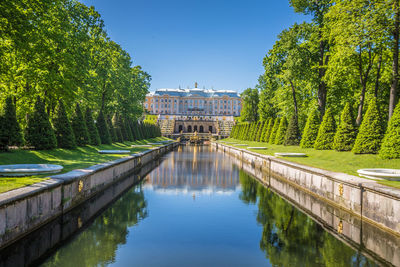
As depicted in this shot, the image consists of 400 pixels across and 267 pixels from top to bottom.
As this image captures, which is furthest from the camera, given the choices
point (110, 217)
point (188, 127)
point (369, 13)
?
point (188, 127)

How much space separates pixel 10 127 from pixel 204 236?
34.4 feet

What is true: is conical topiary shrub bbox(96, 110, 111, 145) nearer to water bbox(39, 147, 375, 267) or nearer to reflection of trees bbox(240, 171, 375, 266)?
water bbox(39, 147, 375, 267)

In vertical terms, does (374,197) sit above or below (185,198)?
above

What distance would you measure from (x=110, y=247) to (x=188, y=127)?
81.6m

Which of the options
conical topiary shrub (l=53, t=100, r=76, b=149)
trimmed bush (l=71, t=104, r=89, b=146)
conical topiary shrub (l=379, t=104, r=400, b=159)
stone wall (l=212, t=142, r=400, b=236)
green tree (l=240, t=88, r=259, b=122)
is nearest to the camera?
stone wall (l=212, t=142, r=400, b=236)

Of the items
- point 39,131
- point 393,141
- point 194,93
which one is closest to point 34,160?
point 39,131

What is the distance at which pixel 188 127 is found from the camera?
88.1 metres

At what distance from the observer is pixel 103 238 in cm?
709

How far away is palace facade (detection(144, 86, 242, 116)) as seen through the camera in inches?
5103

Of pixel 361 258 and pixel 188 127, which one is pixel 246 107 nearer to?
pixel 188 127

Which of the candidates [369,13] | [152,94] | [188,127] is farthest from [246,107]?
[152,94]

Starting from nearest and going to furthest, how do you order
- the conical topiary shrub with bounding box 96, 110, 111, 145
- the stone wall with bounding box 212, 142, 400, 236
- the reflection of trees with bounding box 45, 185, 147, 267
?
the reflection of trees with bounding box 45, 185, 147, 267
the stone wall with bounding box 212, 142, 400, 236
the conical topiary shrub with bounding box 96, 110, 111, 145

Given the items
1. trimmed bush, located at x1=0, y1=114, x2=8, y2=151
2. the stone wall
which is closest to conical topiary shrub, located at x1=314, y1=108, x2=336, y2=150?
the stone wall

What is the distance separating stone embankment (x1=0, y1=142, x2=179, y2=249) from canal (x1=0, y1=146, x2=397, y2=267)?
84 cm
